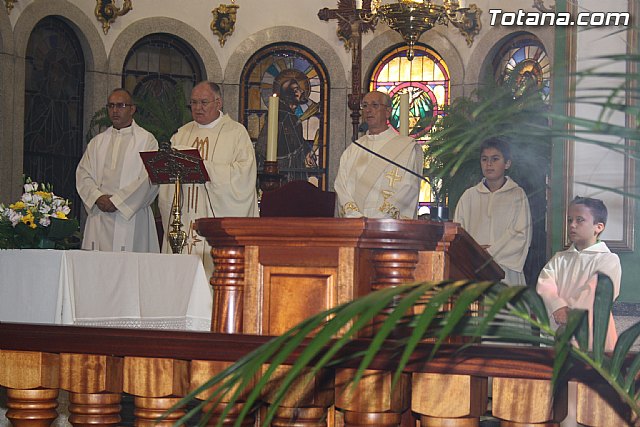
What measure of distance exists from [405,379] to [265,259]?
1.28 metres

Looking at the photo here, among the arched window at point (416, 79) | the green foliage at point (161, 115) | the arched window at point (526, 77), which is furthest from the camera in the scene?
the arched window at point (416, 79)

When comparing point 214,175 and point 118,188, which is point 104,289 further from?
point 118,188

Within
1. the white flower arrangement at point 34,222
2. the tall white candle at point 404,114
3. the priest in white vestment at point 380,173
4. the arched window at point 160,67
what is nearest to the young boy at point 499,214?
the priest in white vestment at point 380,173

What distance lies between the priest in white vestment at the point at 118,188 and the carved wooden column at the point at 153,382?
525cm

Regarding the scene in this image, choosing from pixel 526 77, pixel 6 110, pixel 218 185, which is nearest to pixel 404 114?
pixel 218 185

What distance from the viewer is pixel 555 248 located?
330 inches

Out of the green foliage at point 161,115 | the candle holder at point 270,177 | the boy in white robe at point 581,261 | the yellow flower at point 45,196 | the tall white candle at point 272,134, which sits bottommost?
the boy in white robe at point 581,261

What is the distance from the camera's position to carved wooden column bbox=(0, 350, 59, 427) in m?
2.34

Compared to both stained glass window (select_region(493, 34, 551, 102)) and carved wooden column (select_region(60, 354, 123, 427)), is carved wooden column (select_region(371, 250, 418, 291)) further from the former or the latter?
stained glass window (select_region(493, 34, 551, 102))

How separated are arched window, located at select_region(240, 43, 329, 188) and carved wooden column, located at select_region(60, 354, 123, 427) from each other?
11.0 meters

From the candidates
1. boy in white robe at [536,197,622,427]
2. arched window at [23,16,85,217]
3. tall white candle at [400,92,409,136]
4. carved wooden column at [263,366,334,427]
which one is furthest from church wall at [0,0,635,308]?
carved wooden column at [263,366,334,427]

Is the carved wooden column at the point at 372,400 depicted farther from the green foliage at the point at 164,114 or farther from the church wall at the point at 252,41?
the church wall at the point at 252,41

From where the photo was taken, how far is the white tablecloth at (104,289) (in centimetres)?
545

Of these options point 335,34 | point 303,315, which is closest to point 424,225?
point 303,315
